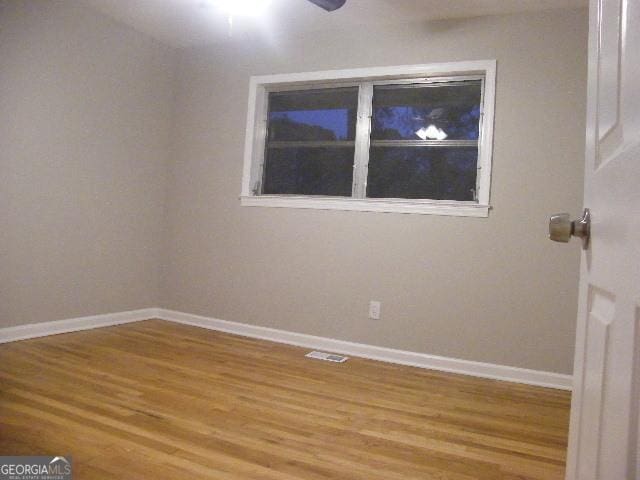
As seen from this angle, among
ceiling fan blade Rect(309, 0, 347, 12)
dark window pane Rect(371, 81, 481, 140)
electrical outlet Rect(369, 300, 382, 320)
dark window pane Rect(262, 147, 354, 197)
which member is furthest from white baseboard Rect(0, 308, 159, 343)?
ceiling fan blade Rect(309, 0, 347, 12)

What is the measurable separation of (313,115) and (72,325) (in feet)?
8.30

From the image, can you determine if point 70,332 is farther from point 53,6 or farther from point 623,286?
point 623,286

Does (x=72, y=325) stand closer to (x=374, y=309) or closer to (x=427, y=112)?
(x=374, y=309)

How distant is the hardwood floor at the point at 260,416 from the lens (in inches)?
60.4

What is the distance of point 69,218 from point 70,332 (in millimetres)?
863

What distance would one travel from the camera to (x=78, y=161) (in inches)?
128

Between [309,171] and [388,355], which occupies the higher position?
[309,171]

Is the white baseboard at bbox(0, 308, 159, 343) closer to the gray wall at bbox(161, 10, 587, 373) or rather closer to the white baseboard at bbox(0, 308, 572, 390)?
the white baseboard at bbox(0, 308, 572, 390)

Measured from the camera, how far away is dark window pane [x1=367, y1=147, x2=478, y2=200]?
305 centimetres

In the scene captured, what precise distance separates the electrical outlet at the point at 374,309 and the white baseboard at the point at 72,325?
2.04 m
